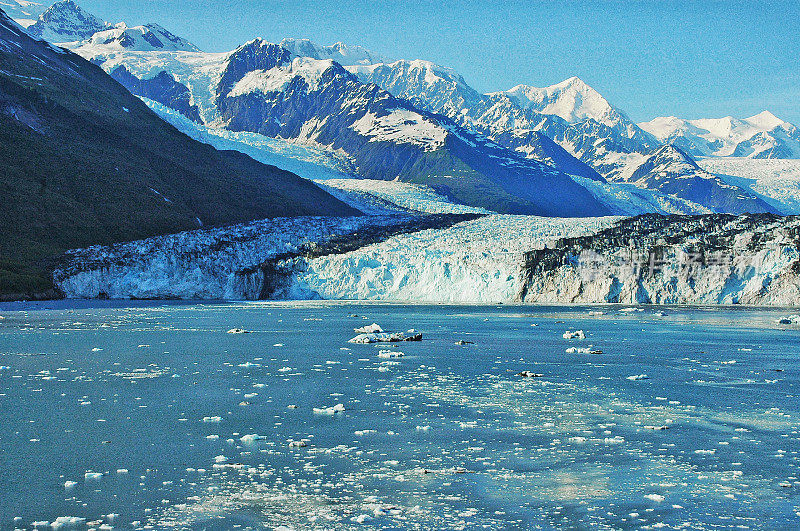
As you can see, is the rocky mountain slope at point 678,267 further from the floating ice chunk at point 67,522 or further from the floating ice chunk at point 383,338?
the floating ice chunk at point 67,522

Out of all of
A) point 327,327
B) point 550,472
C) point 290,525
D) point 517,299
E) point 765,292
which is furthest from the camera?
point 517,299

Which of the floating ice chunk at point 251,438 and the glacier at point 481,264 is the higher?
the glacier at point 481,264

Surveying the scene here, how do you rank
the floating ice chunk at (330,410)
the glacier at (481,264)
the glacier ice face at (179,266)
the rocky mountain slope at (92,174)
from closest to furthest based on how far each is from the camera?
the floating ice chunk at (330,410), the glacier at (481,264), the glacier ice face at (179,266), the rocky mountain slope at (92,174)

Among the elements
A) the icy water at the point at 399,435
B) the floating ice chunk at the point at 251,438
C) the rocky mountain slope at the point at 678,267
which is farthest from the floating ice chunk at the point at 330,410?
the rocky mountain slope at the point at 678,267

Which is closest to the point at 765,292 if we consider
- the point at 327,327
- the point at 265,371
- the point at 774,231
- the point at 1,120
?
the point at 774,231

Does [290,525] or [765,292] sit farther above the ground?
[765,292]

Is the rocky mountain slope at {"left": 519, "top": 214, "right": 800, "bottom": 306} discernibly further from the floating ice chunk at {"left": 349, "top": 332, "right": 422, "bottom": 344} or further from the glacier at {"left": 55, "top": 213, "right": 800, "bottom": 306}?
the floating ice chunk at {"left": 349, "top": 332, "right": 422, "bottom": 344}

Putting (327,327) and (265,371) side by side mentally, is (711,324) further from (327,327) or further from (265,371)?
(265,371)
